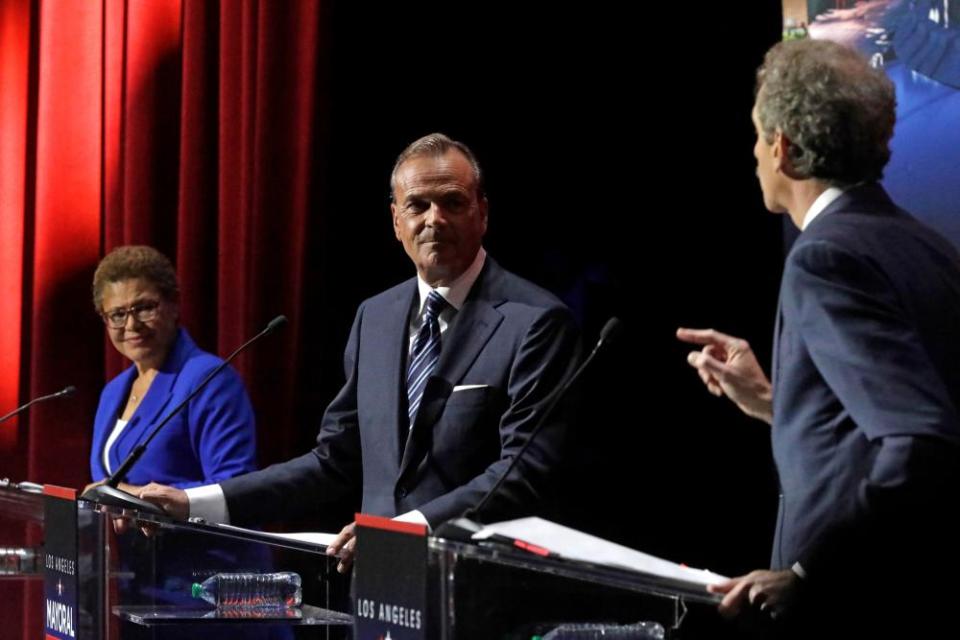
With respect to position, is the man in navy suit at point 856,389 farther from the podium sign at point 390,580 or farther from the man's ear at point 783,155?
the podium sign at point 390,580

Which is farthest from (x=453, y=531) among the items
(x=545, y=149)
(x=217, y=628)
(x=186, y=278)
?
(x=186, y=278)

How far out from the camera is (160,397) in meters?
3.86

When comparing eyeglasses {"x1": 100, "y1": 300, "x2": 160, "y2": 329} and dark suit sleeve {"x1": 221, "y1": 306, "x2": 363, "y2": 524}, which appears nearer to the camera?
dark suit sleeve {"x1": 221, "y1": 306, "x2": 363, "y2": 524}

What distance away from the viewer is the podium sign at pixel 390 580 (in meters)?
1.93

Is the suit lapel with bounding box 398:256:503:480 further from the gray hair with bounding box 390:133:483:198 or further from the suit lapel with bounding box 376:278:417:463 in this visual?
the gray hair with bounding box 390:133:483:198

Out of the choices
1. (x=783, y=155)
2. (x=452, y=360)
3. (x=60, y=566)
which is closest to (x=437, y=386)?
(x=452, y=360)

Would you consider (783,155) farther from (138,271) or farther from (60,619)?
(138,271)

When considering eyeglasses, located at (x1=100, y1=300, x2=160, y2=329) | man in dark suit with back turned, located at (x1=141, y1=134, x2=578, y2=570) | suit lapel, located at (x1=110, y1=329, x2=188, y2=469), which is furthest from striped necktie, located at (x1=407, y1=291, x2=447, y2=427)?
eyeglasses, located at (x1=100, y1=300, x2=160, y2=329)

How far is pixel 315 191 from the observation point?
180 inches

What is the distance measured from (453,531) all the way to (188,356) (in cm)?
215

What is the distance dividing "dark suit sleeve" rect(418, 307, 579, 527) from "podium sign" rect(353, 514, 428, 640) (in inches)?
19.6

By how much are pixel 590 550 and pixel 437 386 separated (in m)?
1.11

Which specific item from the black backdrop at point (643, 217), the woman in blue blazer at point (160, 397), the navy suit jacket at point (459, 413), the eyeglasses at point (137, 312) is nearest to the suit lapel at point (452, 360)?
the navy suit jacket at point (459, 413)

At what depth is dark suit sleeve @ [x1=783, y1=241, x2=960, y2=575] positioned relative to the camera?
1.73 m
